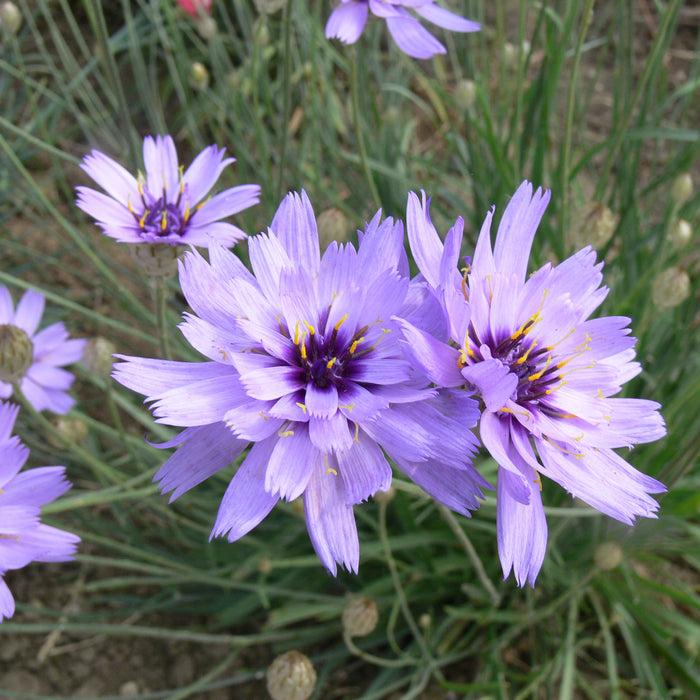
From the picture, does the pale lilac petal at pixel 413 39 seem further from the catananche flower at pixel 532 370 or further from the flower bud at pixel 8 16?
the flower bud at pixel 8 16

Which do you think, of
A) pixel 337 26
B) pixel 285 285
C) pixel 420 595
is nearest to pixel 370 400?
pixel 285 285

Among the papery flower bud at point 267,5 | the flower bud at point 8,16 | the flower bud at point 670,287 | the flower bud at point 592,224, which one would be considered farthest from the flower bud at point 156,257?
the flower bud at point 8,16

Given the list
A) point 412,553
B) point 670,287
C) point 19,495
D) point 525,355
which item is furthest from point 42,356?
point 670,287

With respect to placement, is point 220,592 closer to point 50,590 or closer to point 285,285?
point 50,590

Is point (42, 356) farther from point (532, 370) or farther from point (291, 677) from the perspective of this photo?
point (532, 370)

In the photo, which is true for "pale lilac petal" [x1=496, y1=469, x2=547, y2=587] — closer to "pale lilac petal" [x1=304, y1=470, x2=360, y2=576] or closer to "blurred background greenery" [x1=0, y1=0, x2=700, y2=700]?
"pale lilac petal" [x1=304, y1=470, x2=360, y2=576]
